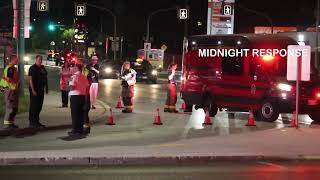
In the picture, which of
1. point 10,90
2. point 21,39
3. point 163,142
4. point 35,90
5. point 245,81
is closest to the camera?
point 163,142

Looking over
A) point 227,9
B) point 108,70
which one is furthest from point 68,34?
point 227,9

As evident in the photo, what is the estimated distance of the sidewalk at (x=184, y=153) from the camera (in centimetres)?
1129

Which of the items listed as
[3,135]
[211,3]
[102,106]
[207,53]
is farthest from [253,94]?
[211,3]

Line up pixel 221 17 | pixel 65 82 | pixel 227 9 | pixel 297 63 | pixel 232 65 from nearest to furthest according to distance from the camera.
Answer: pixel 297 63 < pixel 232 65 < pixel 65 82 < pixel 227 9 < pixel 221 17

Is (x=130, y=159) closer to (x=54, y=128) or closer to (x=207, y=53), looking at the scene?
(x=54, y=128)

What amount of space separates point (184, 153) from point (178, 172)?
5.55 feet

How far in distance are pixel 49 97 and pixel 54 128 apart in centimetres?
993

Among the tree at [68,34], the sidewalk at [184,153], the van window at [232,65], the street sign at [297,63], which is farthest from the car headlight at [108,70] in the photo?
the tree at [68,34]

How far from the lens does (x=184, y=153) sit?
11.9 metres

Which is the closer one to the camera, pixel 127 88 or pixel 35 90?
pixel 35 90

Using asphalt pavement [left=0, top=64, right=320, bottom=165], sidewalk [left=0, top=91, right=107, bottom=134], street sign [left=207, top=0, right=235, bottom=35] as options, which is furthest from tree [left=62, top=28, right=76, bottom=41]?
asphalt pavement [left=0, top=64, right=320, bottom=165]

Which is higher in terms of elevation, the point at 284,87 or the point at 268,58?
the point at 268,58

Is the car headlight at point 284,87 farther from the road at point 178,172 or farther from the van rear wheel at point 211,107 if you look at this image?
the road at point 178,172

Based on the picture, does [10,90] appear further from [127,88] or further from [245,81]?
[245,81]
